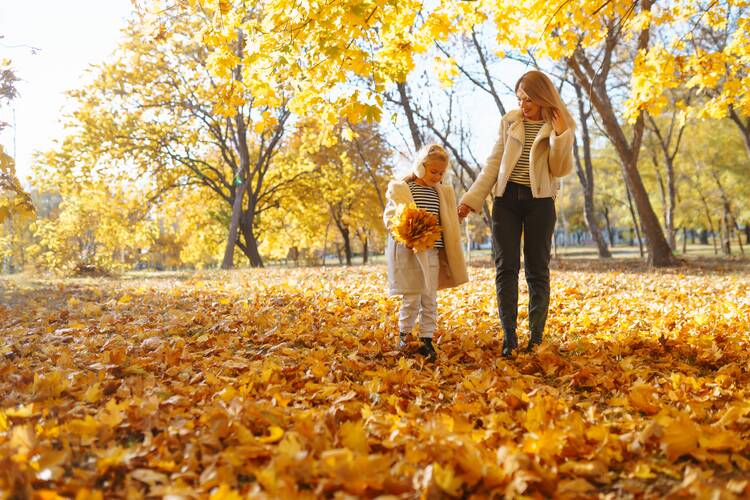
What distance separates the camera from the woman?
3.50 metres

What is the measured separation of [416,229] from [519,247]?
0.83m

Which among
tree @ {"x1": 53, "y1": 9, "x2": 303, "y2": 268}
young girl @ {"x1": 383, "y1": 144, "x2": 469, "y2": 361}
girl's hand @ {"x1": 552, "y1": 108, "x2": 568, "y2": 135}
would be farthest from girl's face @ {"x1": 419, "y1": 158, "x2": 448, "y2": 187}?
tree @ {"x1": 53, "y1": 9, "x2": 303, "y2": 268}

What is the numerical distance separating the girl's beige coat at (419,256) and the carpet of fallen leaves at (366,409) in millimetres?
521

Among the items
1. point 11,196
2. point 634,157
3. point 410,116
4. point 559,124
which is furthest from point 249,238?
point 559,124

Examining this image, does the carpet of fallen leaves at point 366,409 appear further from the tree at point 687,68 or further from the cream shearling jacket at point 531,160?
the tree at point 687,68

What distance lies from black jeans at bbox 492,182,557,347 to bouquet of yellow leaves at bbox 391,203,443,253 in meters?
0.58

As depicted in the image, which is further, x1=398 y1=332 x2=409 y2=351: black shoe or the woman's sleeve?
x1=398 y1=332 x2=409 y2=351: black shoe

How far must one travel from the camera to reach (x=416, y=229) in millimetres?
3367

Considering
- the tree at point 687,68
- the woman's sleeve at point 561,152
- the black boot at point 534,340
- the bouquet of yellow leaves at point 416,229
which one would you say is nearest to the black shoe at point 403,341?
the bouquet of yellow leaves at point 416,229

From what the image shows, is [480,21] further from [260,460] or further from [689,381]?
[260,460]

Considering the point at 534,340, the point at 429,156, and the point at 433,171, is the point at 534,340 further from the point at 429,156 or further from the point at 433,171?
the point at 429,156

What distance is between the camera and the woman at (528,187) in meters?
3.50

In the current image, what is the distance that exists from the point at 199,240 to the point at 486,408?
86.5 feet

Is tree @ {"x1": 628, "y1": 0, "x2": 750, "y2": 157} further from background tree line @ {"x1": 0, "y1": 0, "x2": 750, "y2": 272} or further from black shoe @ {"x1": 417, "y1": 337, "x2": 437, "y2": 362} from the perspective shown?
black shoe @ {"x1": 417, "y1": 337, "x2": 437, "y2": 362}
